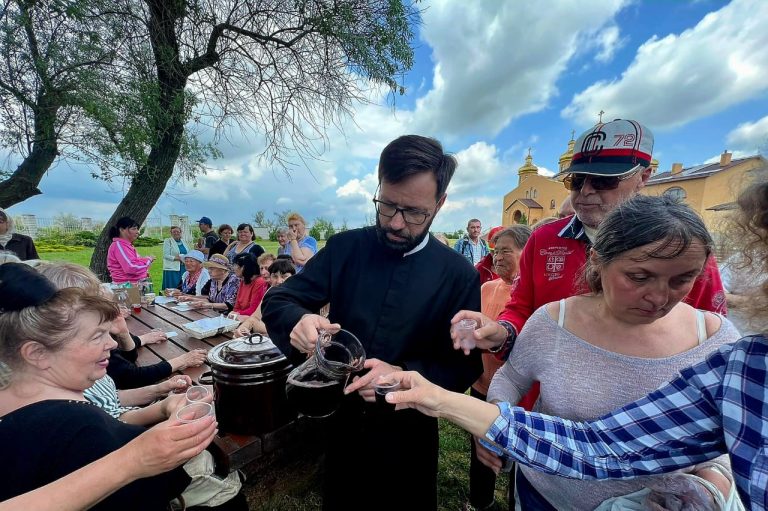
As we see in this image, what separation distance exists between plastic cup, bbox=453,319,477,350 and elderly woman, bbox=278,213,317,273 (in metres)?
4.74

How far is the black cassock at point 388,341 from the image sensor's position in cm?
170

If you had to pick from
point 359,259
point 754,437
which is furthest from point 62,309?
point 754,437

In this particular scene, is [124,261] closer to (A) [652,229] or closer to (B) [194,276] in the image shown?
(B) [194,276]

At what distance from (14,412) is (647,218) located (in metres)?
2.48

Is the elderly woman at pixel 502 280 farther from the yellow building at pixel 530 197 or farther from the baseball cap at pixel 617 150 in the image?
the yellow building at pixel 530 197

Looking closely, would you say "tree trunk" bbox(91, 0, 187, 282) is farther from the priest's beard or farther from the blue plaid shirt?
the blue plaid shirt

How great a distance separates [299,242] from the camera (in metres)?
6.49

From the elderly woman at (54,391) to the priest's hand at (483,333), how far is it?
1.47 meters

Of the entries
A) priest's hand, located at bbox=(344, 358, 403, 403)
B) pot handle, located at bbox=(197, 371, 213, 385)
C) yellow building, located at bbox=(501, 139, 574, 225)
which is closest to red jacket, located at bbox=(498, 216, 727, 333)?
priest's hand, located at bbox=(344, 358, 403, 403)

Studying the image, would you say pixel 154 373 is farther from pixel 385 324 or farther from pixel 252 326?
pixel 385 324

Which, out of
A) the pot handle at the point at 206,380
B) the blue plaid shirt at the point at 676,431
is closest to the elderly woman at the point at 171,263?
the pot handle at the point at 206,380

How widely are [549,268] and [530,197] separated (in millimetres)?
42991

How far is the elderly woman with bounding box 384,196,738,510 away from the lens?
1123 millimetres

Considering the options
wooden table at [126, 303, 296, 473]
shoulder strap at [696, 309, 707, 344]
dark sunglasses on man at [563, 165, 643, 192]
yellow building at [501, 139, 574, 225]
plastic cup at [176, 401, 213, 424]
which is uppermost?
yellow building at [501, 139, 574, 225]
